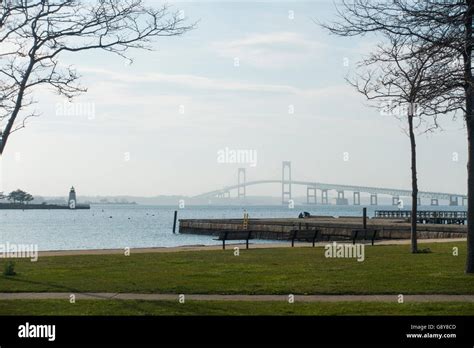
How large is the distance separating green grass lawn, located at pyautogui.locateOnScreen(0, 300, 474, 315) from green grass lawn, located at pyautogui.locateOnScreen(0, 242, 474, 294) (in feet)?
5.29

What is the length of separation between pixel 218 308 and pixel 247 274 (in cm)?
535

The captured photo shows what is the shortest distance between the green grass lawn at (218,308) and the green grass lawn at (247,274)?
1.61m

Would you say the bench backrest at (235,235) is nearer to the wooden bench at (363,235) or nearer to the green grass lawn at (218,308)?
the wooden bench at (363,235)

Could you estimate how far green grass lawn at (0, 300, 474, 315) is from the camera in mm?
12297

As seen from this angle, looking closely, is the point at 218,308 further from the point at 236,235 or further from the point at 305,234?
the point at 305,234

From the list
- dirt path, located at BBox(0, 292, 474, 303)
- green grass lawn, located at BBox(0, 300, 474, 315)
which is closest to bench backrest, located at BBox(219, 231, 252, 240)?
dirt path, located at BBox(0, 292, 474, 303)

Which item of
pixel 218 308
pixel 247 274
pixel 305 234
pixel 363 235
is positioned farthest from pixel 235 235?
pixel 218 308

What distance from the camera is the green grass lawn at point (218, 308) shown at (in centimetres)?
1230

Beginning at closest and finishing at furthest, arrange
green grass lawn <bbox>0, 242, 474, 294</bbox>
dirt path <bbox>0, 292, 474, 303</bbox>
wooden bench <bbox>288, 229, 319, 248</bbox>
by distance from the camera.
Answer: dirt path <bbox>0, 292, 474, 303</bbox>
green grass lawn <bbox>0, 242, 474, 294</bbox>
wooden bench <bbox>288, 229, 319, 248</bbox>

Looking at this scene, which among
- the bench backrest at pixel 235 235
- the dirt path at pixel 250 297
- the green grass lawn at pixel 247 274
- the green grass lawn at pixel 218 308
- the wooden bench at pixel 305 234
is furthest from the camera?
the wooden bench at pixel 305 234

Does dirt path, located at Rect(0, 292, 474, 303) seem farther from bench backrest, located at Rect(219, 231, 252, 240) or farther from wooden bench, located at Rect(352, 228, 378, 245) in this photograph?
wooden bench, located at Rect(352, 228, 378, 245)

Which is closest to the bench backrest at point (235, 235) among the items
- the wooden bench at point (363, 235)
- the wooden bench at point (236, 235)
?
the wooden bench at point (236, 235)
